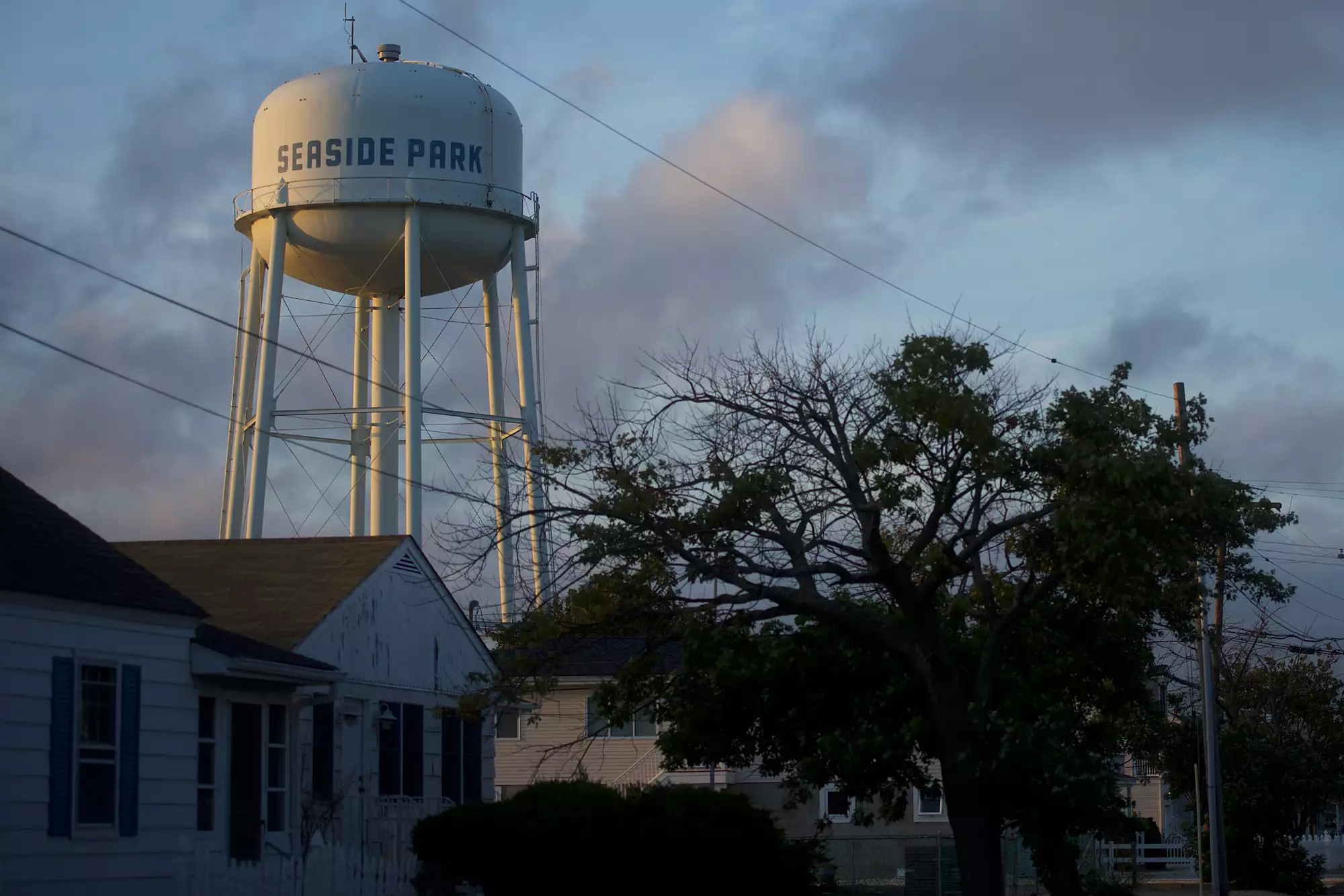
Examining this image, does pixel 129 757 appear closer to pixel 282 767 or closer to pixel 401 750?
pixel 282 767

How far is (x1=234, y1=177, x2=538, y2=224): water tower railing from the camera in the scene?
30.9m

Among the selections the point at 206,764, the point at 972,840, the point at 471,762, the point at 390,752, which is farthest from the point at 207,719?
the point at 972,840

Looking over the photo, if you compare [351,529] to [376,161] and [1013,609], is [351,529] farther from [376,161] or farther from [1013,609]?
[1013,609]

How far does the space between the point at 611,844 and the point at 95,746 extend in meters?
5.85

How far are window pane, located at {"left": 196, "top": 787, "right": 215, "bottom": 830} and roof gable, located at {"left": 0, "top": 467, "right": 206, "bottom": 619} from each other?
1.98m

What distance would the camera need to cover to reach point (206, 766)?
18438 mm

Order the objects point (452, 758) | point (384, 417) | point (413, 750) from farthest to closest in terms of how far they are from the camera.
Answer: point (384, 417) → point (452, 758) → point (413, 750)

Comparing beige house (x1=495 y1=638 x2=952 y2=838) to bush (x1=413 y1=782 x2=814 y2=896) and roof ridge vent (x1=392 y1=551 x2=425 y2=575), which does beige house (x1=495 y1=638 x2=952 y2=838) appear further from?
bush (x1=413 y1=782 x2=814 y2=896)

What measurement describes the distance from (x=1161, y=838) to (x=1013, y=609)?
34899mm

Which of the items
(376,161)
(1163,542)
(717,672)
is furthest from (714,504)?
(376,161)

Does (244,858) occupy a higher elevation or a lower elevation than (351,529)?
lower

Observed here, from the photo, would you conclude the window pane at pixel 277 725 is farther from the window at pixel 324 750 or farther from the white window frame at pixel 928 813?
the white window frame at pixel 928 813

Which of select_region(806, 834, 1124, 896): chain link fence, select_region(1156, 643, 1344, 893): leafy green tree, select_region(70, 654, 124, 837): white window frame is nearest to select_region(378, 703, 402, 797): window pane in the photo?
select_region(70, 654, 124, 837): white window frame

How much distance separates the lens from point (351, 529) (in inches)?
1321
